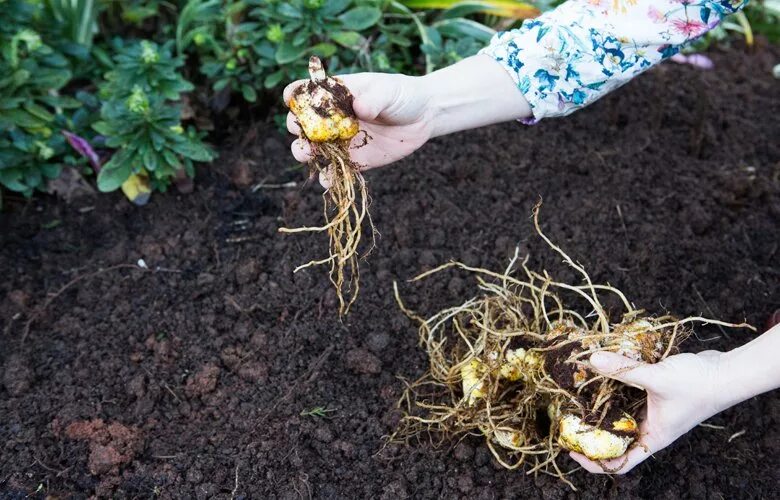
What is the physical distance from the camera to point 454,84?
176 cm

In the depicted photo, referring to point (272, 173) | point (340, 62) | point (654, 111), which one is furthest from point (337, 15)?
point (654, 111)

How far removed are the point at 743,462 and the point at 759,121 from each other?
5.29ft

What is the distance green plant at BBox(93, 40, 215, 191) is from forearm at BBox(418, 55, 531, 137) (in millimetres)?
873

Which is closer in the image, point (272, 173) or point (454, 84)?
point (454, 84)

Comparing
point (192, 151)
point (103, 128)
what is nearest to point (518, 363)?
point (192, 151)

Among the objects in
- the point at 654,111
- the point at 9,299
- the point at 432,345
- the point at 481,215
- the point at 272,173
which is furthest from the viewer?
the point at 654,111

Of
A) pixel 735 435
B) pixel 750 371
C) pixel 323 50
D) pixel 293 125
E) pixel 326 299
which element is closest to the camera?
pixel 750 371

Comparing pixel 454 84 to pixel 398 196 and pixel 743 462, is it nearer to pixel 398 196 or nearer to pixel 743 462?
pixel 398 196

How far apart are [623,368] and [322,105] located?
0.79 meters

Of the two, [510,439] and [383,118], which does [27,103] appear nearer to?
[383,118]

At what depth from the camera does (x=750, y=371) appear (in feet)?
4.54

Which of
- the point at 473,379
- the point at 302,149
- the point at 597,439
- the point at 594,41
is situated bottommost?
the point at 473,379

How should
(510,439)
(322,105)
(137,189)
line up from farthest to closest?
(137,189) → (510,439) → (322,105)

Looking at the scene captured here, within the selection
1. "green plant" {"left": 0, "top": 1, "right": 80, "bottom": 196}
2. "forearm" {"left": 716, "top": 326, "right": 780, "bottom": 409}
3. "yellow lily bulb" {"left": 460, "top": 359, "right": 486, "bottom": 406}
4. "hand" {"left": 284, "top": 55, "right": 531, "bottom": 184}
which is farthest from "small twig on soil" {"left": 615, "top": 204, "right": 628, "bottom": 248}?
"green plant" {"left": 0, "top": 1, "right": 80, "bottom": 196}
